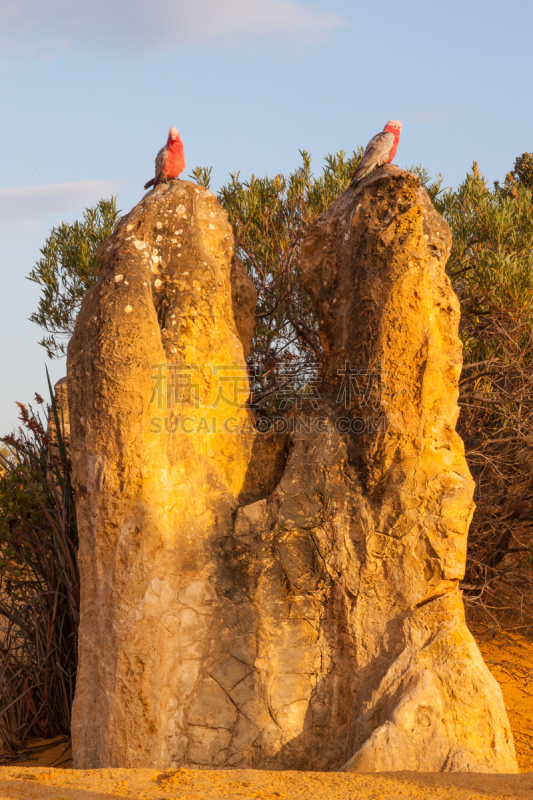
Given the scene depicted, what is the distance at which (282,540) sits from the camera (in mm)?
4105

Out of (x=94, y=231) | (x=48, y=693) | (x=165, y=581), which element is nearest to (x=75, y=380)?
(x=165, y=581)

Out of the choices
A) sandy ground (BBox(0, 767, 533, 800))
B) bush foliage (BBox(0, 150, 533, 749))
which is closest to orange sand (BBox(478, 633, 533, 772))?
bush foliage (BBox(0, 150, 533, 749))

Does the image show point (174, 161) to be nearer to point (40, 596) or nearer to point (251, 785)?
point (40, 596)

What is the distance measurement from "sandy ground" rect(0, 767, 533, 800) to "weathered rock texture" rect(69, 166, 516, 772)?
1.66 ft

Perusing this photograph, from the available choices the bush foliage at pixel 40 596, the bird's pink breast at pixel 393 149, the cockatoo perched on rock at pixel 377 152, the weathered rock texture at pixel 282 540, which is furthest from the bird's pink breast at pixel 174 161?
the bush foliage at pixel 40 596

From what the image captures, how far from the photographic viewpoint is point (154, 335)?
4.15 metres

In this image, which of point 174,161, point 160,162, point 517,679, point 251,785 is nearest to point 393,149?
point 174,161

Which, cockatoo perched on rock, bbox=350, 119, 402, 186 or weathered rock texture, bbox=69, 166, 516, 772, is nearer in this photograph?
weathered rock texture, bbox=69, 166, 516, 772

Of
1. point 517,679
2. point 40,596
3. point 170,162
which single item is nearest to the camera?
point 170,162

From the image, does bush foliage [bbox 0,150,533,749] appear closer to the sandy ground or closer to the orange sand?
the orange sand

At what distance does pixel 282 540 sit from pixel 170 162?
9.58ft

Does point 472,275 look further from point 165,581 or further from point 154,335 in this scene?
point 165,581

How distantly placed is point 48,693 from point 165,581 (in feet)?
6.76

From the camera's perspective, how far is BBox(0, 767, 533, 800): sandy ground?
294cm
